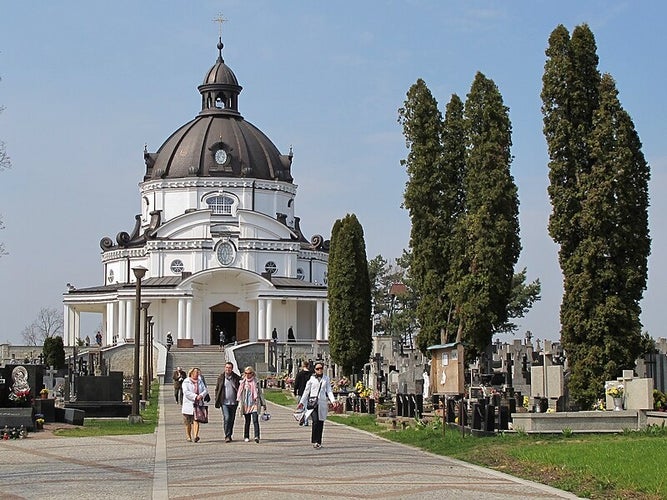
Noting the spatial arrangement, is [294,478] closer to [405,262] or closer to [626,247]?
[626,247]

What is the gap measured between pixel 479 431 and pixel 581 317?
5.16m

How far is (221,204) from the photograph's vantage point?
3263 inches

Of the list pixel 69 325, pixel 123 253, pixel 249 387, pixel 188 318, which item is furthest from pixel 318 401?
pixel 69 325

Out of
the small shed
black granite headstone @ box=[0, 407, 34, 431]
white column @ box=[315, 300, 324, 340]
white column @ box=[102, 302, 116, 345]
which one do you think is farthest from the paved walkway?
white column @ box=[102, 302, 116, 345]

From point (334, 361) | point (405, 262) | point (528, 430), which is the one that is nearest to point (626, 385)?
point (528, 430)

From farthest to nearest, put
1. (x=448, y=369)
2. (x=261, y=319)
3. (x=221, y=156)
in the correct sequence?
(x=221, y=156) → (x=261, y=319) → (x=448, y=369)

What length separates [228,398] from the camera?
74.6 ft

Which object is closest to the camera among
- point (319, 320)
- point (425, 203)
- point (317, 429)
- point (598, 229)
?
point (317, 429)

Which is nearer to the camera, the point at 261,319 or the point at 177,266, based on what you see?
the point at 261,319

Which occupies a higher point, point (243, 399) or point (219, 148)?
point (219, 148)

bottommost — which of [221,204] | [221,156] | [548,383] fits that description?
[548,383]

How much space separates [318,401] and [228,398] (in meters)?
2.55

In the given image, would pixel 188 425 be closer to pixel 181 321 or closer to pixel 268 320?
pixel 181 321

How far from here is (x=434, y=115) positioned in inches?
1444
